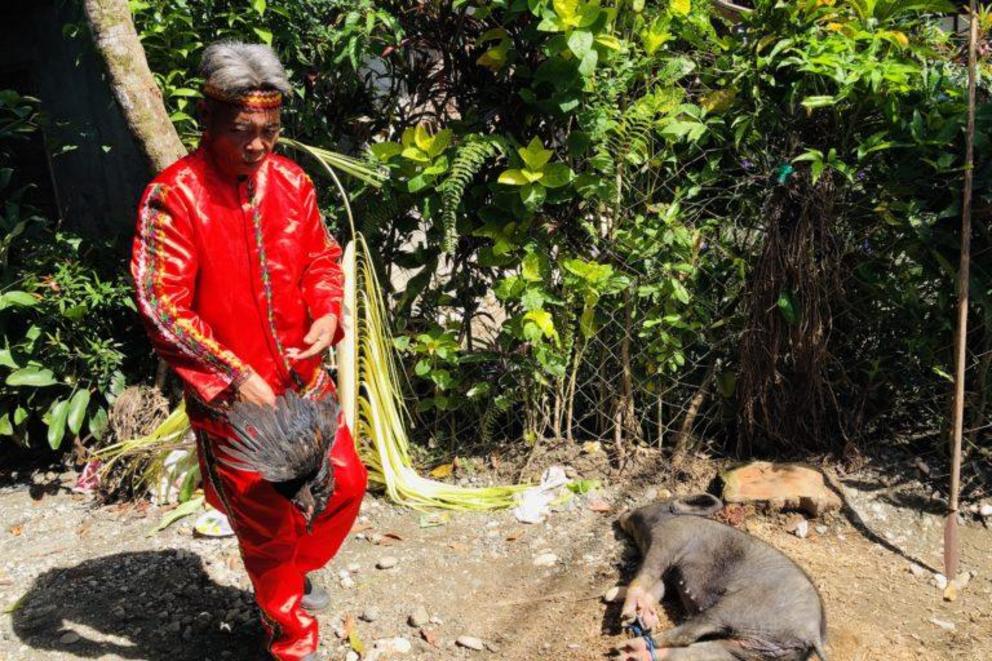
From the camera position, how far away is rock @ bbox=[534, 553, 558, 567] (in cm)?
369

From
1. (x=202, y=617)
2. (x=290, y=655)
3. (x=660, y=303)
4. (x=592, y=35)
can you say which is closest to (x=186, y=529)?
(x=202, y=617)

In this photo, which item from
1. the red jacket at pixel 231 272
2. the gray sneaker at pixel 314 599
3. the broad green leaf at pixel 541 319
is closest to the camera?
the red jacket at pixel 231 272

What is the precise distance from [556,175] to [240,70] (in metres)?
1.59

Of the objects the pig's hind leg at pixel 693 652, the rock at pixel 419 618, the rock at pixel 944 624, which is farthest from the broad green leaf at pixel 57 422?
the rock at pixel 944 624

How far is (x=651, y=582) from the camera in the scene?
132 inches

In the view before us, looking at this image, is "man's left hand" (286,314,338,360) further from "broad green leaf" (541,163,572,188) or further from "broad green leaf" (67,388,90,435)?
"broad green leaf" (67,388,90,435)

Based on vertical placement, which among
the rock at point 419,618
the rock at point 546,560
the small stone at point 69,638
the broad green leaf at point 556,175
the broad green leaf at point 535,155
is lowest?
the rock at point 419,618

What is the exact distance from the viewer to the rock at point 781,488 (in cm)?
377

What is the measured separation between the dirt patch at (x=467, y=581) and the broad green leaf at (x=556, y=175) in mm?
1327

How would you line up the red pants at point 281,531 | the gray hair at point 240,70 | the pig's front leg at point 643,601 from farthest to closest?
the pig's front leg at point 643,601 → the red pants at point 281,531 → the gray hair at point 240,70

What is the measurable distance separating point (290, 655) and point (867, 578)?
215cm

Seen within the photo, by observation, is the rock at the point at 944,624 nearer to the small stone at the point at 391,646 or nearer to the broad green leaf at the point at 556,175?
the small stone at the point at 391,646

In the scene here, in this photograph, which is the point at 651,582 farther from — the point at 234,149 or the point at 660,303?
the point at 234,149

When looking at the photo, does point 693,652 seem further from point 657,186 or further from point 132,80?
point 132,80
